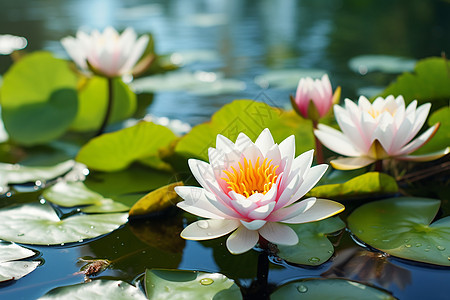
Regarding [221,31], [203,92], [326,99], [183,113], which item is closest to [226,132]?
[326,99]

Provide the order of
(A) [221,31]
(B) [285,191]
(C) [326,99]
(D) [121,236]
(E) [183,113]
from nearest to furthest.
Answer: (B) [285,191] → (D) [121,236] → (C) [326,99] → (E) [183,113] → (A) [221,31]

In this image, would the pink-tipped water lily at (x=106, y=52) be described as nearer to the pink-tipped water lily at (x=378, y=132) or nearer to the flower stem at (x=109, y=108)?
the flower stem at (x=109, y=108)

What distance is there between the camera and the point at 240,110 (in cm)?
118

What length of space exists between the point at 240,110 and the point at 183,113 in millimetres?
897

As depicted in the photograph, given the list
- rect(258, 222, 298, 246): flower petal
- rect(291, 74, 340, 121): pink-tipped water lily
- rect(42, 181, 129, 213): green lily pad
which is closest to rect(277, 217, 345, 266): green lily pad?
rect(258, 222, 298, 246): flower petal

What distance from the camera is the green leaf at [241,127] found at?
3.77 ft

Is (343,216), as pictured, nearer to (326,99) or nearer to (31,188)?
(326,99)

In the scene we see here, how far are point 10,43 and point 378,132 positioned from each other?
381cm

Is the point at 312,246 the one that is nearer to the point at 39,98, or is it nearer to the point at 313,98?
the point at 313,98

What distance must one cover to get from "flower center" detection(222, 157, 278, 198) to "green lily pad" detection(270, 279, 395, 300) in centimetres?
19

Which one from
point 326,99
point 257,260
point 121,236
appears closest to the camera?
point 257,260

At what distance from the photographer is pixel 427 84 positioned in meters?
1.39

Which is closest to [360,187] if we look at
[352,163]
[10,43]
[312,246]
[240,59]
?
[352,163]

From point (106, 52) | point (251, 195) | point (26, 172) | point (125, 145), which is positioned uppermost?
point (106, 52)
